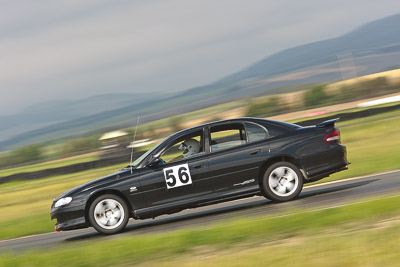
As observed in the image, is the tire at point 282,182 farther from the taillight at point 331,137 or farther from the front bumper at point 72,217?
the front bumper at point 72,217

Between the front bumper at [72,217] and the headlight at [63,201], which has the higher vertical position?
the headlight at [63,201]

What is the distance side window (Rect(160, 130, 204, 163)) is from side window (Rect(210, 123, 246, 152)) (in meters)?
0.20

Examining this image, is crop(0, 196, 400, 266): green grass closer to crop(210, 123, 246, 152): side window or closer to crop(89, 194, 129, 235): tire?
crop(89, 194, 129, 235): tire

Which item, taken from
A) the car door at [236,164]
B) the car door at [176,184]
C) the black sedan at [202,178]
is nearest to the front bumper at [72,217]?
the black sedan at [202,178]

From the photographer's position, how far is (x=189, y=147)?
8.92m

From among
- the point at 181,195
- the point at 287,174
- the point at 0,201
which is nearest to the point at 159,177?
the point at 181,195

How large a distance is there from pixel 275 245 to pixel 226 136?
358cm

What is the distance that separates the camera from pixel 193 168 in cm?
866

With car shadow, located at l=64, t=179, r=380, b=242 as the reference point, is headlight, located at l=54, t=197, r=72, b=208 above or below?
above

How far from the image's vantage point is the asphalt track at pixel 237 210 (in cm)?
830

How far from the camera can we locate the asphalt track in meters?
8.30

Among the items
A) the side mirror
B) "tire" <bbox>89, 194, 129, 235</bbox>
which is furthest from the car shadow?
the side mirror

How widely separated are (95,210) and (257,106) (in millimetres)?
46002

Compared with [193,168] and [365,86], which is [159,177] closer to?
[193,168]
